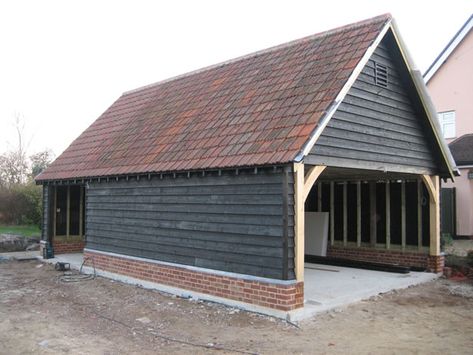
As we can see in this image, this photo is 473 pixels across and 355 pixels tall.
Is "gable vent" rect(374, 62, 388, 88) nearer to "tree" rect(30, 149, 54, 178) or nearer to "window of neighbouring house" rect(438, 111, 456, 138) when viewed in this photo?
"window of neighbouring house" rect(438, 111, 456, 138)

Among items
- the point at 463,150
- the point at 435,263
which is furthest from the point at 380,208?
the point at 463,150

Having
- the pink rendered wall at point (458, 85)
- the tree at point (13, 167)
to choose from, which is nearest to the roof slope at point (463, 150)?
the pink rendered wall at point (458, 85)

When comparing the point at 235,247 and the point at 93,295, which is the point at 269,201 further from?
the point at 93,295

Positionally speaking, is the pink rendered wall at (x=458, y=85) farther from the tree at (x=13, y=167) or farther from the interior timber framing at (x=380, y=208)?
the tree at (x=13, y=167)

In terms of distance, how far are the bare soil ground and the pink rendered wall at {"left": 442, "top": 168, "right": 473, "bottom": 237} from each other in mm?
9359

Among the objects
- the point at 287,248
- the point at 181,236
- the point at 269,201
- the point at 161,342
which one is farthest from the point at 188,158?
the point at 161,342

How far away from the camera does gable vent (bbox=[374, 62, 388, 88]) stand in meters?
10.1

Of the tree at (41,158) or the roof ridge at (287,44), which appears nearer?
the roof ridge at (287,44)

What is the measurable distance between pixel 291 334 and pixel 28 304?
552 cm

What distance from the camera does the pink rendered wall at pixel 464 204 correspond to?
19.3 metres

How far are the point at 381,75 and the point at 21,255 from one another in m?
13.4

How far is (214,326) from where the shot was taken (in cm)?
798

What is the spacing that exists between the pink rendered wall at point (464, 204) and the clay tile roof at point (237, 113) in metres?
11.4

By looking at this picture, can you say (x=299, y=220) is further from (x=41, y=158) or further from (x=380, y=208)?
(x=41, y=158)
